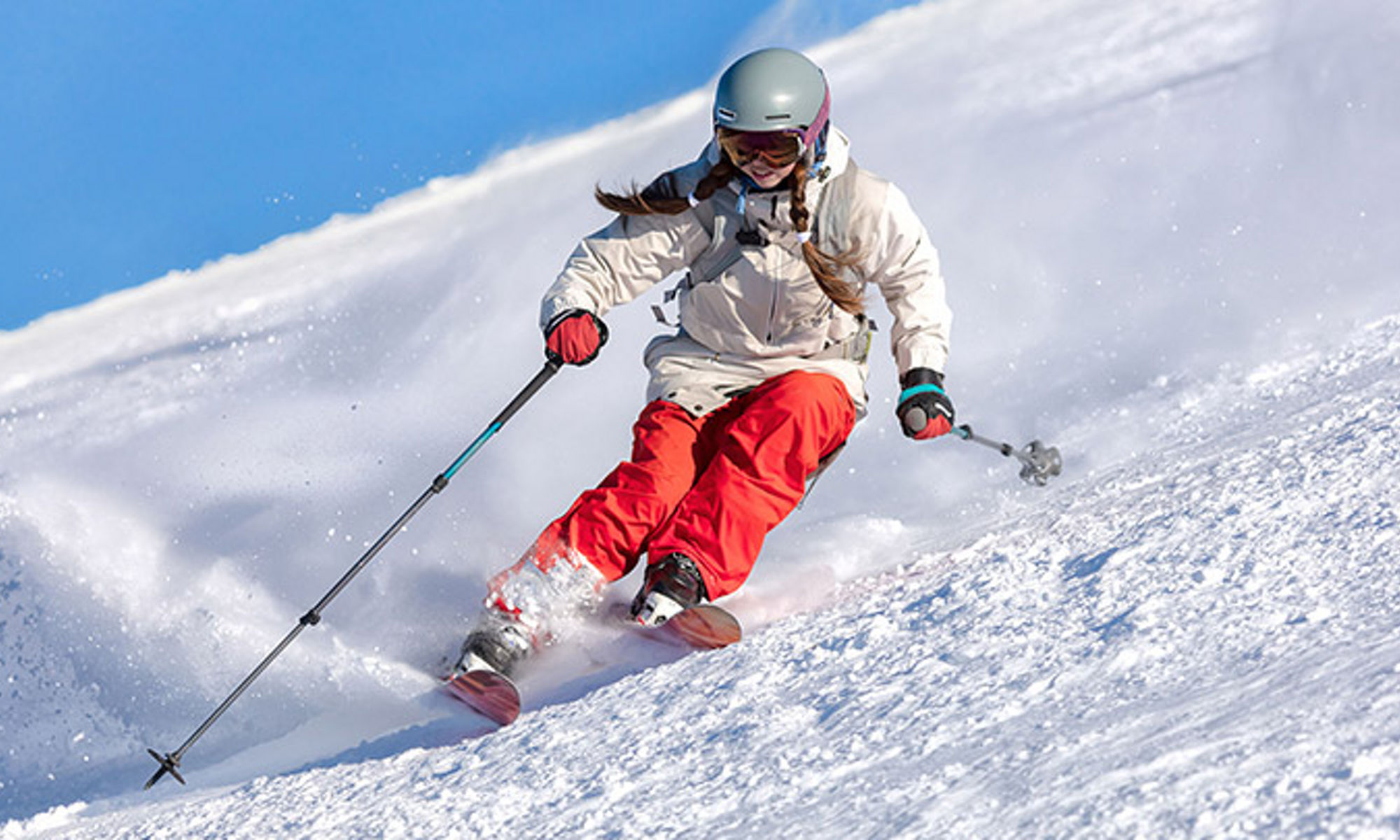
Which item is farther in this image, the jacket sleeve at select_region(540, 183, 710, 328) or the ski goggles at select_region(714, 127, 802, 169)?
the jacket sleeve at select_region(540, 183, 710, 328)

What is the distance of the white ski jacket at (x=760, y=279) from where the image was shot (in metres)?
3.79

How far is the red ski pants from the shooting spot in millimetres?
3500

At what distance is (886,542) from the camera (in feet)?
14.9

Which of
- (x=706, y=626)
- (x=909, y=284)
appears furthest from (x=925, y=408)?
(x=706, y=626)

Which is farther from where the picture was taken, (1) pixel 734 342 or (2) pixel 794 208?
(1) pixel 734 342

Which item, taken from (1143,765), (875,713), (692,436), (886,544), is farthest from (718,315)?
(1143,765)

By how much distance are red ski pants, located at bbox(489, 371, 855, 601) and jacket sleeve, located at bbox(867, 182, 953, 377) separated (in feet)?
0.84

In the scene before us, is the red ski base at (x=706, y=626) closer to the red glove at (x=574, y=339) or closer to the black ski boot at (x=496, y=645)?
the black ski boot at (x=496, y=645)

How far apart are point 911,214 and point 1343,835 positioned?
2431 mm

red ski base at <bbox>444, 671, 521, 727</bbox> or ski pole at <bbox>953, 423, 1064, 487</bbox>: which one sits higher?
ski pole at <bbox>953, 423, 1064, 487</bbox>

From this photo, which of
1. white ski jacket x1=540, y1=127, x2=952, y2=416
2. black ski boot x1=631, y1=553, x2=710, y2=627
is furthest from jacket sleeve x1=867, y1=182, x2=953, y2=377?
black ski boot x1=631, y1=553, x2=710, y2=627

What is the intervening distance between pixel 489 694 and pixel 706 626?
47cm

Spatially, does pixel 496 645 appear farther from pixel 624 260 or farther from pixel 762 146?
pixel 762 146

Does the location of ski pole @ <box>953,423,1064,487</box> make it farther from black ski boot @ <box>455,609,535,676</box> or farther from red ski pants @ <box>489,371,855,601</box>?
black ski boot @ <box>455,609,535,676</box>
